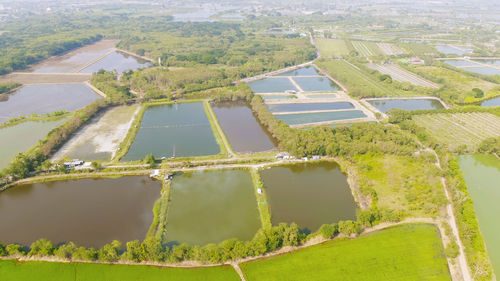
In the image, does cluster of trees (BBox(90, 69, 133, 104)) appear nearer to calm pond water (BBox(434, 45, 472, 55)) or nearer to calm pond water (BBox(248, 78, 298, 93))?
calm pond water (BBox(248, 78, 298, 93))

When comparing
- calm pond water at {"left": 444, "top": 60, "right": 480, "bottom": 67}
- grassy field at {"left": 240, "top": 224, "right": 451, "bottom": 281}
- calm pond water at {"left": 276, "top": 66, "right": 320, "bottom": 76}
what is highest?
calm pond water at {"left": 444, "top": 60, "right": 480, "bottom": 67}

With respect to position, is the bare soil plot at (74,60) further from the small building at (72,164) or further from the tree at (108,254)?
the tree at (108,254)

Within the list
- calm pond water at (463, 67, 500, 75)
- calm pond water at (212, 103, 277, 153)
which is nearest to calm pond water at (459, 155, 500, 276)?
calm pond water at (212, 103, 277, 153)

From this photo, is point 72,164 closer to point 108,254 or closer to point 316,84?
point 108,254

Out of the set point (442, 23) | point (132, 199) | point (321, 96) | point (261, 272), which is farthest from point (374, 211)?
point (442, 23)

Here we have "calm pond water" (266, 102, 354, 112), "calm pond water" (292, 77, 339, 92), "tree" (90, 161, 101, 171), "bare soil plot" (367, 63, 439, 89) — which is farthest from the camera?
"bare soil plot" (367, 63, 439, 89)

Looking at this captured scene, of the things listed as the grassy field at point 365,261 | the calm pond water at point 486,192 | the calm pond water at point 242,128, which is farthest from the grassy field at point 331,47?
the grassy field at point 365,261
